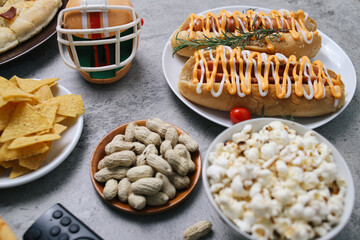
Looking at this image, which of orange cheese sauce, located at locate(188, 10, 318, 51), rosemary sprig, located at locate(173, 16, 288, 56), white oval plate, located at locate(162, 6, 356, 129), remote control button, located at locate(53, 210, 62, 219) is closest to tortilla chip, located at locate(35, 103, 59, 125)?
remote control button, located at locate(53, 210, 62, 219)

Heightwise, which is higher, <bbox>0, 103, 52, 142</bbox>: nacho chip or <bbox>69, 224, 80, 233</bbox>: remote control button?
<bbox>0, 103, 52, 142</bbox>: nacho chip

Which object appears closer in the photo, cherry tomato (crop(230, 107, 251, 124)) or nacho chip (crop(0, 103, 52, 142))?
nacho chip (crop(0, 103, 52, 142))

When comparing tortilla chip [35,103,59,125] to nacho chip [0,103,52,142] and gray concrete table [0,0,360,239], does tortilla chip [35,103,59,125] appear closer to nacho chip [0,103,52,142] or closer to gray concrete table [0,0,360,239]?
nacho chip [0,103,52,142]

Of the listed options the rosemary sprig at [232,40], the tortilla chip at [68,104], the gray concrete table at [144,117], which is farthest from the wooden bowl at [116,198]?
the rosemary sprig at [232,40]

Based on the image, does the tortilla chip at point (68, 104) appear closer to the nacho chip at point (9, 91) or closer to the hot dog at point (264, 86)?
the nacho chip at point (9, 91)

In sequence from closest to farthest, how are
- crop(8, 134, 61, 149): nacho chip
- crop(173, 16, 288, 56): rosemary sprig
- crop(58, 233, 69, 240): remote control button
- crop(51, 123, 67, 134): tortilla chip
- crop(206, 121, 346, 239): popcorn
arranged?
1. crop(206, 121, 346, 239): popcorn
2. crop(58, 233, 69, 240): remote control button
3. crop(8, 134, 61, 149): nacho chip
4. crop(51, 123, 67, 134): tortilla chip
5. crop(173, 16, 288, 56): rosemary sprig

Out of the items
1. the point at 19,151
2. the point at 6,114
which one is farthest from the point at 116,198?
the point at 6,114
